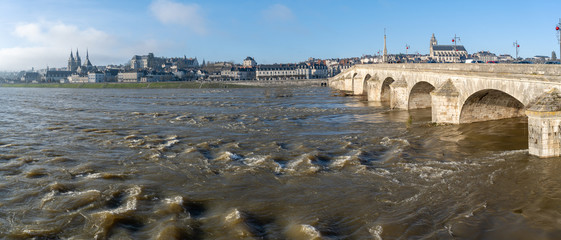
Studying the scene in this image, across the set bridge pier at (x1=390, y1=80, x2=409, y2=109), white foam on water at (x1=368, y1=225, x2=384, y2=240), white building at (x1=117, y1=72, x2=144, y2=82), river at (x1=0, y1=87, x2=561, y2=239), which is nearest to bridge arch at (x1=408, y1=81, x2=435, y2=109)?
bridge pier at (x1=390, y1=80, x2=409, y2=109)

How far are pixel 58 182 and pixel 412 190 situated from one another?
10751 mm

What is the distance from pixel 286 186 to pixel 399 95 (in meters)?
24.4

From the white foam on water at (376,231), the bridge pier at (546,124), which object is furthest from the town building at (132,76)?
the white foam on water at (376,231)

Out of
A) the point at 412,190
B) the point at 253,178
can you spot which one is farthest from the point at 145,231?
the point at 412,190

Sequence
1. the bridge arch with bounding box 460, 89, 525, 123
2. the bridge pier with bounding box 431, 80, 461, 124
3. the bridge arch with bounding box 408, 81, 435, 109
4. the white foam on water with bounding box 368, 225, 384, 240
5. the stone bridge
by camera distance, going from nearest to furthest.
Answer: the white foam on water with bounding box 368, 225, 384, 240 → the stone bridge → the bridge arch with bounding box 460, 89, 525, 123 → the bridge pier with bounding box 431, 80, 461, 124 → the bridge arch with bounding box 408, 81, 435, 109

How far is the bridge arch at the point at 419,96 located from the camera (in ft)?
110

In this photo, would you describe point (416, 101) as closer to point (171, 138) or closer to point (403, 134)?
point (403, 134)

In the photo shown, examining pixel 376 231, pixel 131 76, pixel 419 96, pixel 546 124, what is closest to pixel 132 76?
pixel 131 76

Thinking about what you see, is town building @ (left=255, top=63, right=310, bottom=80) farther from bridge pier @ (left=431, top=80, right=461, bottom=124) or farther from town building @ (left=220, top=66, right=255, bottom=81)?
bridge pier @ (left=431, top=80, right=461, bottom=124)

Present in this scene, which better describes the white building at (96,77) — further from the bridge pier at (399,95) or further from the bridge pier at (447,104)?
the bridge pier at (447,104)

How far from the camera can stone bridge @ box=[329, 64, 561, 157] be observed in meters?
14.1

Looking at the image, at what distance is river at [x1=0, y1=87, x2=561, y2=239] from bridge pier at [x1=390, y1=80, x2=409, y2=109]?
1186cm

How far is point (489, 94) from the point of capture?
21.2m

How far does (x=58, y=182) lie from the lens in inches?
538
